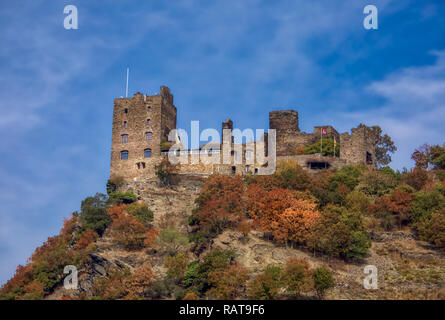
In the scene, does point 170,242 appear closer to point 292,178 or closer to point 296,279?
point 296,279

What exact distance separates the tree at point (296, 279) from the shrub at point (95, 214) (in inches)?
843

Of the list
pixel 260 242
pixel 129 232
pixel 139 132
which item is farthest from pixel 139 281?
pixel 139 132

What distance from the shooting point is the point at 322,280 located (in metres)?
47.1

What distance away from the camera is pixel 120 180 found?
71.3 metres

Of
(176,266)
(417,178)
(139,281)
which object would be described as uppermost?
(417,178)

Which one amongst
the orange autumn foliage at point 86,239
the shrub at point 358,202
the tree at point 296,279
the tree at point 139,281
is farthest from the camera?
the orange autumn foliage at point 86,239

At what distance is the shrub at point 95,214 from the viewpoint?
62.4 m

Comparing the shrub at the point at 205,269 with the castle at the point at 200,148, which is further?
the castle at the point at 200,148

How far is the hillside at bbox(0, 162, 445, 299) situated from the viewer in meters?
49.6

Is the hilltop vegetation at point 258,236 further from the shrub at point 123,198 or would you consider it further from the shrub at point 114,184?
the shrub at point 114,184

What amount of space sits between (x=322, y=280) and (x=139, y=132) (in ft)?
113

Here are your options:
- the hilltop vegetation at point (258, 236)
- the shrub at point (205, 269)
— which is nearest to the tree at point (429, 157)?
the hilltop vegetation at point (258, 236)
